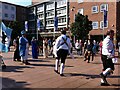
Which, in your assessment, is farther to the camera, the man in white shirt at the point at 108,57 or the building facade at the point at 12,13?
the building facade at the point at 12,13

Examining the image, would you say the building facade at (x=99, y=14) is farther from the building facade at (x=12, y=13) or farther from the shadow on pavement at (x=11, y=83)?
the building facade at (x=12, y=13)

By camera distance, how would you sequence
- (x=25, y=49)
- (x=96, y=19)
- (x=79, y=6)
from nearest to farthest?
(x=25, y=49) → (x=96, y=19) → (x=79, y=6)

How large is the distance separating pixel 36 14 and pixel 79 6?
114 feet

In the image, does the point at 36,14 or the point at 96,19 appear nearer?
the point at 96,19

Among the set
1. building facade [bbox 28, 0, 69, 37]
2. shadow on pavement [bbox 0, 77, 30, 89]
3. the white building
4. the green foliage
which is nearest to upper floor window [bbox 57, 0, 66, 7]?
building facade [bbox 28, 0, 69, 37]

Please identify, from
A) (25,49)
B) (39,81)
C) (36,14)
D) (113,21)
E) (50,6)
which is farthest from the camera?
(36,14)

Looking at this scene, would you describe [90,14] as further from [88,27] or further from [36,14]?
[36,14]

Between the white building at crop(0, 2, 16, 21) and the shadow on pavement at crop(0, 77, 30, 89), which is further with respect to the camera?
the white building at crop(0, 2, 16, 21)

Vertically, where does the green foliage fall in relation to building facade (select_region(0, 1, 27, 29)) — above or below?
below

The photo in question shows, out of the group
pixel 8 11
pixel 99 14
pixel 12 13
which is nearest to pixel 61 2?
pixel 8 11

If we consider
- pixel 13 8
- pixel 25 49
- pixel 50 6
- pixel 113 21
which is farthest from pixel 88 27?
pixel 13 8

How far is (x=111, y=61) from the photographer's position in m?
7.62

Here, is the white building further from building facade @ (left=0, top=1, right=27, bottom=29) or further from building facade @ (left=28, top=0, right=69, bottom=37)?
building facade @ (left=28, top=0, right=69, bottom=37)

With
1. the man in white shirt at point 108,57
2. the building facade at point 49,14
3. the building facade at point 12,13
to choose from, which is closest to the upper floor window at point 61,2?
the building facade at point 49,14
